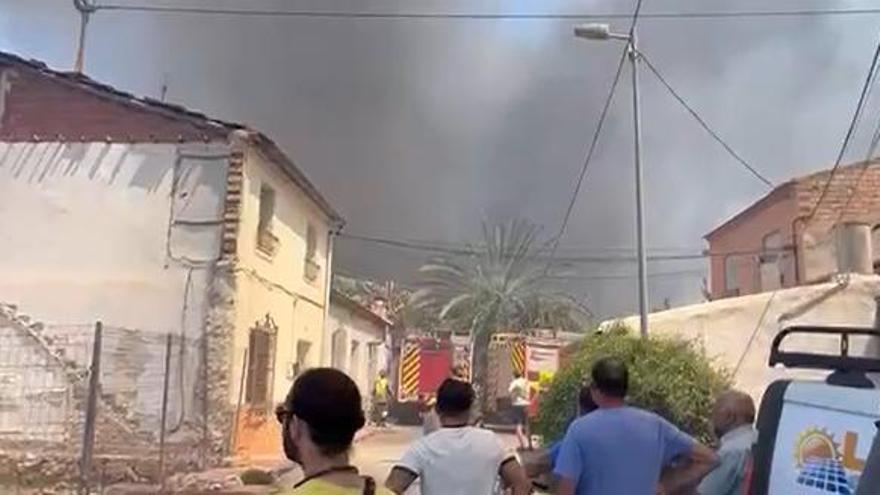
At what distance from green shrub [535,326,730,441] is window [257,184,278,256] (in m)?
7.81

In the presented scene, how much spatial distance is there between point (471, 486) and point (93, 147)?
14.7m

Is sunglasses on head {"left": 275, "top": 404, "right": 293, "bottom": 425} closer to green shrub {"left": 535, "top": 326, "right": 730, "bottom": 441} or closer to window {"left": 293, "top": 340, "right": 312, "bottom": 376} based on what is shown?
green shrub {"left": 535, "top": 326, "right": 730, "bottom": 441}

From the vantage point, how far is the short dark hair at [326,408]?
220 centimetres

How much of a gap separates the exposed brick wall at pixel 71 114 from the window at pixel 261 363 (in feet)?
13.0

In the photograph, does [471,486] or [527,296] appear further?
[527,296]

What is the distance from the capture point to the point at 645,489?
4.38 meters

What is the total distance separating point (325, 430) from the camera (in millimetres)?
2205

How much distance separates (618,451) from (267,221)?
15.1 metres

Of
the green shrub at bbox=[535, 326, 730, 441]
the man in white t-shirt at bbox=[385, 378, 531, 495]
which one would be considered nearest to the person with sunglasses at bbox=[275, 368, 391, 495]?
the man in white t-shirt at bbox=[385, 378, 531, 495]

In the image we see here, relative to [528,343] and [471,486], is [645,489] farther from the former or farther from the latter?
[528,343]

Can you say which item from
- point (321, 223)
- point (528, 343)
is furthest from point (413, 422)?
point (321, 223)

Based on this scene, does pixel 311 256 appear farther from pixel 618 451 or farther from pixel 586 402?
pixel 618 451

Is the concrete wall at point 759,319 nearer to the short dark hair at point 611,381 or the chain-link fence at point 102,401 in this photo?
the chain-link fence at point 102,401

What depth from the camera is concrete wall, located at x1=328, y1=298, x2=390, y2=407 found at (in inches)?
1084
